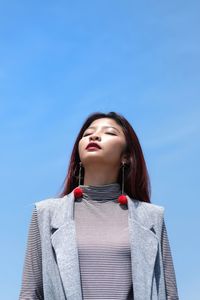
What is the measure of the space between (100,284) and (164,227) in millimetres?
942

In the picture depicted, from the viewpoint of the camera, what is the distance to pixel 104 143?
20.8 ft

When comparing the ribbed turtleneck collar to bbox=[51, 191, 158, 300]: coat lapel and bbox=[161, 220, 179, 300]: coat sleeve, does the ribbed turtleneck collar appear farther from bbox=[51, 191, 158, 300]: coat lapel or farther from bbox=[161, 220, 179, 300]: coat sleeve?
bbox=[161, 220, 179, 300]: coat sleeve

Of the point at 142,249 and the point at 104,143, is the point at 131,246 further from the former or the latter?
the point at 104,143

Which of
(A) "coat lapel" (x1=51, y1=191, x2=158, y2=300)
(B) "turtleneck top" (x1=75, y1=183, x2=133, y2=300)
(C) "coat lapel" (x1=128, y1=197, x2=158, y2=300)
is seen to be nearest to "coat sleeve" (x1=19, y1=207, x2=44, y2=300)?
(A) "coat lapel" (x1=51, y1=191, x2=158, y2=300)

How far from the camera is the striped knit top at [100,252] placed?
5727 mm

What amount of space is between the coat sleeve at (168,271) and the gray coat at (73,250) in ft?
0.27

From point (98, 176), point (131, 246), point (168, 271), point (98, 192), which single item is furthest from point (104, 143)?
point (168, 271)

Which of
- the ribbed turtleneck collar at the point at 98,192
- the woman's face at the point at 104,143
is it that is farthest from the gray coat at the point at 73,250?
the woman's face at the point at 104,143

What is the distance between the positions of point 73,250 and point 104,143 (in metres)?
1.06

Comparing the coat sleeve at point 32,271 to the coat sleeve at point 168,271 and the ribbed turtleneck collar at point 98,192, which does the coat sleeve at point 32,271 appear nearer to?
the ribbed turtleneck collar at point 98,192

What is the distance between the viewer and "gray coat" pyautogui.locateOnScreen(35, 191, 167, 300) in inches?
224

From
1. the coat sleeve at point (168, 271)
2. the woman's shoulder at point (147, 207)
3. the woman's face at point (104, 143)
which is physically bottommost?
the coat sleeve at point (168, 271)

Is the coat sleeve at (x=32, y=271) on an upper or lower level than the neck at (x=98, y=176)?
lower

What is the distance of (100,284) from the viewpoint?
18.7ft
